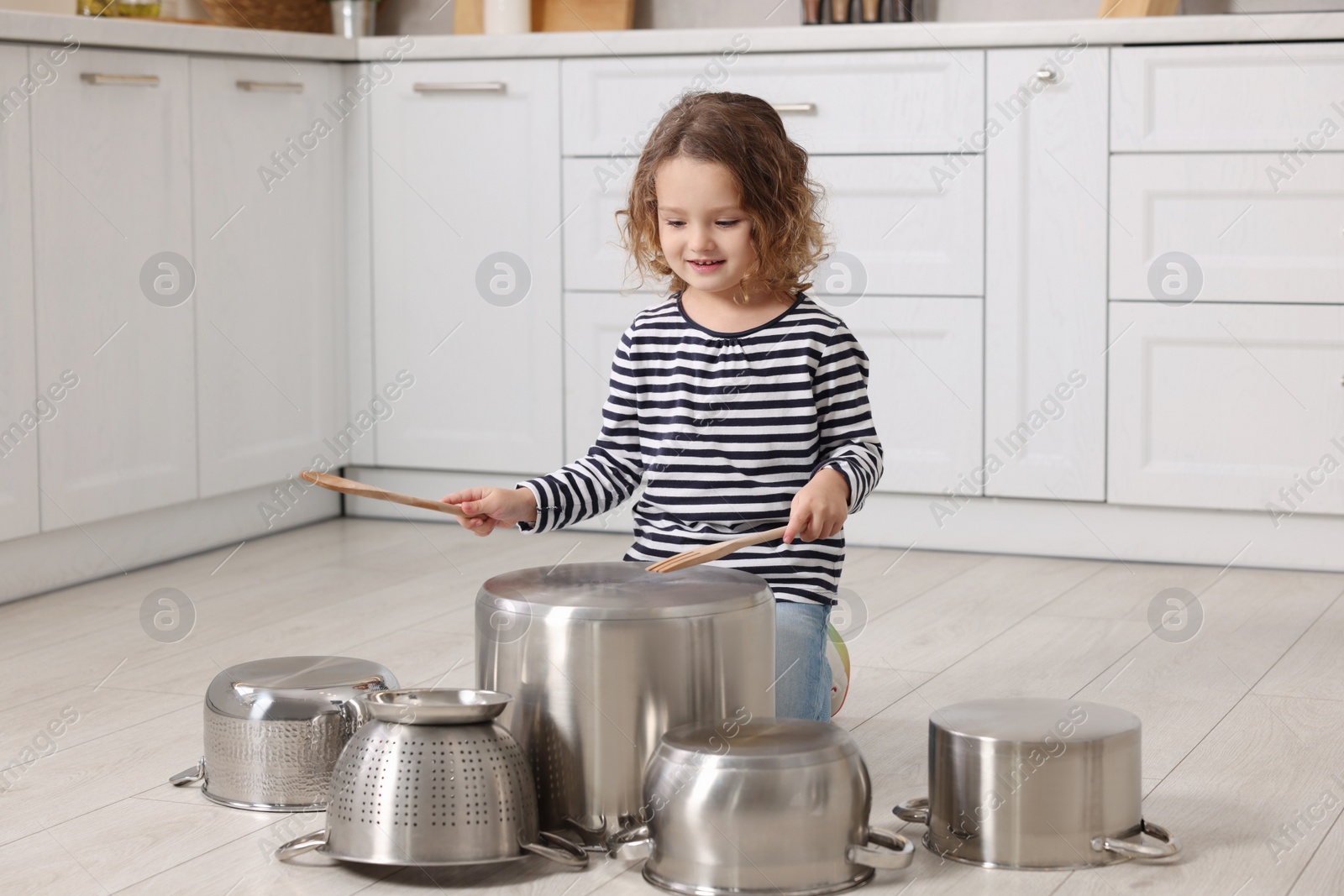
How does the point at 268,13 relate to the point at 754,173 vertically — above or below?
above

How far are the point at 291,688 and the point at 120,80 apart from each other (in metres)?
1.19

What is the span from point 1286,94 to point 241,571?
1.59 metres

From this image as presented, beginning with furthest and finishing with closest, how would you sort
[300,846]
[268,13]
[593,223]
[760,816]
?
[268,13] < [593,223] < [300,846] < [760,816]

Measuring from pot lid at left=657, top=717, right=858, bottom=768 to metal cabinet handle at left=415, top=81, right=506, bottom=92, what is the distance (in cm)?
161

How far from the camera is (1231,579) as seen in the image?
7.18 ft

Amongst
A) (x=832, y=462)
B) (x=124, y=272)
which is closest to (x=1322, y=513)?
(x=832, y=462)

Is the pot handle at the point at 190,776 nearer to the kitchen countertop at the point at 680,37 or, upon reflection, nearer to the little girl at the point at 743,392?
the little girl at the point at 743,392

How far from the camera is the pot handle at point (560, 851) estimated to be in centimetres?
114

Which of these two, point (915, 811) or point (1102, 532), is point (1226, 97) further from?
point (915, 811)

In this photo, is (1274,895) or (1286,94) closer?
(1274,895)

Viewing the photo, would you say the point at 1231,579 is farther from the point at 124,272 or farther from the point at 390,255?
the point at 124,272

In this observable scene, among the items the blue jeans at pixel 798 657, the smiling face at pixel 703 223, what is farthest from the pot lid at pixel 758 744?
the smiling face at pixel 703 223

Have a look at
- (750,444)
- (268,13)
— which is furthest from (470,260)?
(750,444)

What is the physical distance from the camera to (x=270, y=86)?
2463mm
